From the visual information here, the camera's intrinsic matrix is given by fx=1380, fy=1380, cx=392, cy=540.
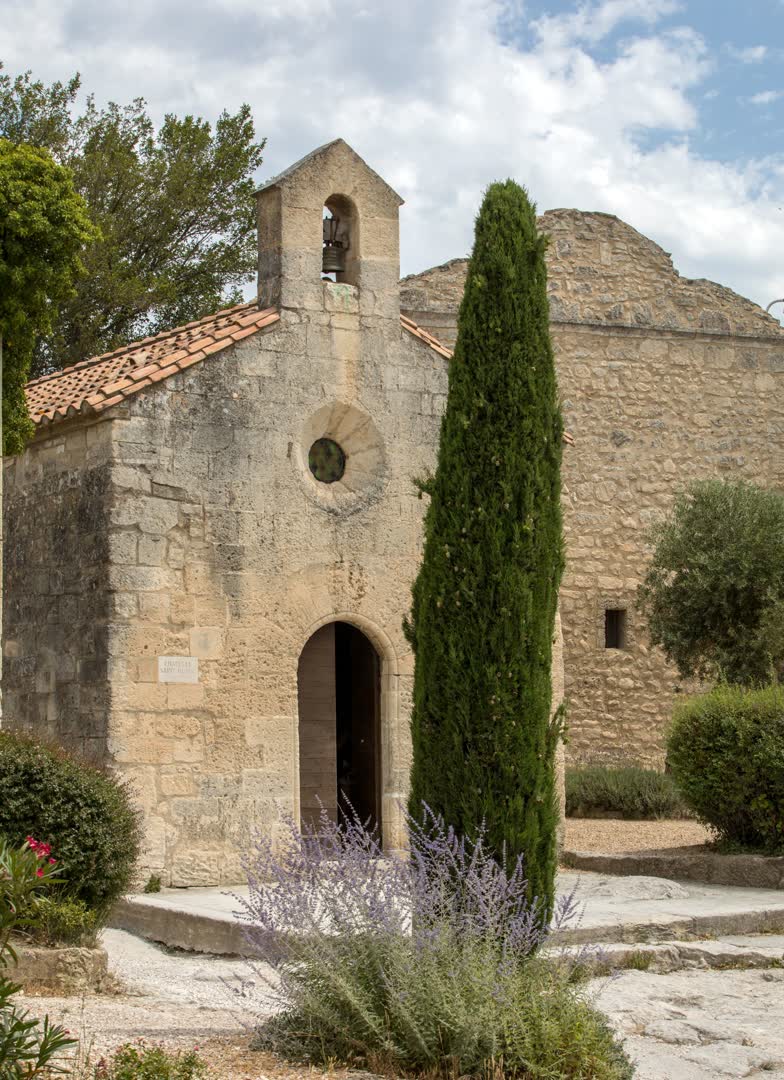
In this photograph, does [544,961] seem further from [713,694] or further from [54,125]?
[54,125]

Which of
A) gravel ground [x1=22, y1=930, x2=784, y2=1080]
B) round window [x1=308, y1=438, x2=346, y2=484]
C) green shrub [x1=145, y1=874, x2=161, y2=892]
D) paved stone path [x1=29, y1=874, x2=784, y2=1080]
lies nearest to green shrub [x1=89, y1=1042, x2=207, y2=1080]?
gravel ground [x1=22, y1=930, x2=784, y2=1080]

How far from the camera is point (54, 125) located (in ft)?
74.1

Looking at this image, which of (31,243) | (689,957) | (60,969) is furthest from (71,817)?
(689,957)

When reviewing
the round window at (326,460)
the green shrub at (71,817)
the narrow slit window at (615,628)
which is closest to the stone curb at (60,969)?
the green shrub at (71,817)

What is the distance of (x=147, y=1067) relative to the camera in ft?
16.5

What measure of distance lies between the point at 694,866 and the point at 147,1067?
7.99 m

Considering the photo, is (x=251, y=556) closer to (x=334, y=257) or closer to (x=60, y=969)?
(x=334, y=257)

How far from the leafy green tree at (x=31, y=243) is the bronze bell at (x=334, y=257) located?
12.7 feet

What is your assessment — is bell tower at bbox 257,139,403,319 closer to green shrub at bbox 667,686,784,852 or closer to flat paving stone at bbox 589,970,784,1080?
green shrub at bbox 667,686,784,852

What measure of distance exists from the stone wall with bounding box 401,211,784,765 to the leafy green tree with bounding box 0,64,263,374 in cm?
559

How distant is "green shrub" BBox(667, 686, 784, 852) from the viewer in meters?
11.8

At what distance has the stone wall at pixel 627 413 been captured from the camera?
18.9m

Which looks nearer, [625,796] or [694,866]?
[694,866]

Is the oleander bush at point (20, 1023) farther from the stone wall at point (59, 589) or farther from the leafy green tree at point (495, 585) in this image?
the stone wall at point (59, 589)
